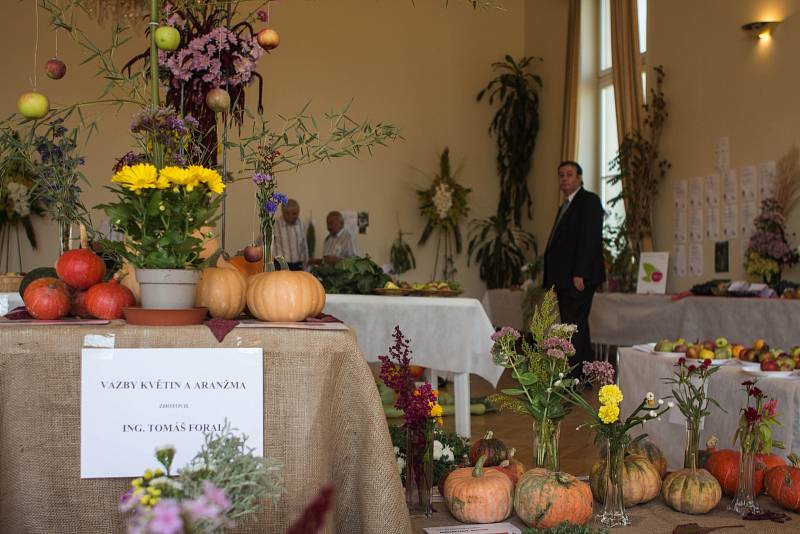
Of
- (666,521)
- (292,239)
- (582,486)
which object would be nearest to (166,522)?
(582,486)

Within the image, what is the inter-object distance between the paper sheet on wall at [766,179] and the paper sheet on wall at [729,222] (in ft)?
1.09

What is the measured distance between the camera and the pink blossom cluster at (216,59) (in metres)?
1.93

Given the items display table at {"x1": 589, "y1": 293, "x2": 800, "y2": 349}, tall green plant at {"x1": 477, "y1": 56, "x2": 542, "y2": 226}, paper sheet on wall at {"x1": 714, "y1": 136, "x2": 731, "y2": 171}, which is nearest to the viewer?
display table at {"x1": 589, "y1": 293, "x2": 800, "y2": 349}

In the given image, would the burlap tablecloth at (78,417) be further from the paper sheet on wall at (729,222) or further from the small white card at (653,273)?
the small white card at (653,273)

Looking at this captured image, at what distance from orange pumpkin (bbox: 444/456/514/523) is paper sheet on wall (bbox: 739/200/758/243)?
480 cm

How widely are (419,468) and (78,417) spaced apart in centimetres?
86

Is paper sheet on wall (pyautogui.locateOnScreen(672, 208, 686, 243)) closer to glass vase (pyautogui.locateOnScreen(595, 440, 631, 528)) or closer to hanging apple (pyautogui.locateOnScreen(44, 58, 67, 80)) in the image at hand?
glass vase (pyautogui.locateOnScreen(595, 440, 631, 528))

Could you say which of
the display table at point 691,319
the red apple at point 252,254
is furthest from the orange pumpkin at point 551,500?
the display table at point 691,319

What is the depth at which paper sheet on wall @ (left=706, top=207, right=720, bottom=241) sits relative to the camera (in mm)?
6555

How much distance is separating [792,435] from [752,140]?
13.3 feet

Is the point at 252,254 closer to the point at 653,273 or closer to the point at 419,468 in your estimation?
the point at 419,468

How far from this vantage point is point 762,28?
599 centimetres

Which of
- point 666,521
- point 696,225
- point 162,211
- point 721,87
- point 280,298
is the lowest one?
point 666,521

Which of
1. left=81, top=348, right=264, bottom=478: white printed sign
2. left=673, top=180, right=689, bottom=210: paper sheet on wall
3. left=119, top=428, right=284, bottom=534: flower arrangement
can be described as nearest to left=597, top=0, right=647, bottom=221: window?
left=673, top=180, right=689, bottom=210: paper sheet on wall
